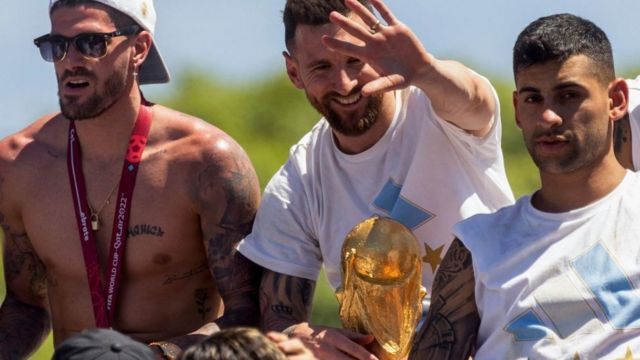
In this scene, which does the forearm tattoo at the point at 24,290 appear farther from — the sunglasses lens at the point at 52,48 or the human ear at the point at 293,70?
the human ear at the point at 293,70

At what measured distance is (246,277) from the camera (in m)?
6.81

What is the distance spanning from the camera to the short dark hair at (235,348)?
4.55m

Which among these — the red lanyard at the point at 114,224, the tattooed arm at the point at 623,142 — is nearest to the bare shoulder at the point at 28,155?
the red lanyard at the point at 114,224

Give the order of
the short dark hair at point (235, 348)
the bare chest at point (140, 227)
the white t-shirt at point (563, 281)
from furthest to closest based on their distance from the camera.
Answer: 1. the bare chest at point (140, 227)
2. the white t-shirt at point (563, 281)
3. the short dark hair at point (235, 348)

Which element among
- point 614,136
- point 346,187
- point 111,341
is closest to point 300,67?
point 346,187

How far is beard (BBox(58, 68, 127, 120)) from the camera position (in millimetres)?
6969

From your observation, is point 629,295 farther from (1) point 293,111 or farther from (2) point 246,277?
(1) point 293,111

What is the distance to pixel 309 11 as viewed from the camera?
255 inches

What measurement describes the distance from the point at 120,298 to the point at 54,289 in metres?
0.35

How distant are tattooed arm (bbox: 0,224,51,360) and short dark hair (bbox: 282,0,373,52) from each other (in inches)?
60.5

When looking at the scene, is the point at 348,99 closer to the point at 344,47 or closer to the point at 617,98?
the point at 344,47

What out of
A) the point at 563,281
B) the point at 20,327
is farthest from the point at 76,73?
the point at 563,281

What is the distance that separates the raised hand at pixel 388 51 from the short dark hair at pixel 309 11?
0.55 m

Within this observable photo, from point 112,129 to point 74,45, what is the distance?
1.34 ft
